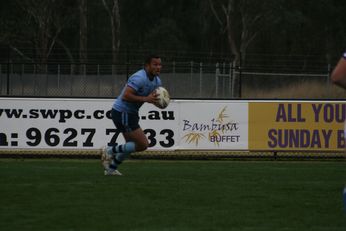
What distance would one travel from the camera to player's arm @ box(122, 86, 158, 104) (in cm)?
1223

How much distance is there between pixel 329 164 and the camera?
17.3 m

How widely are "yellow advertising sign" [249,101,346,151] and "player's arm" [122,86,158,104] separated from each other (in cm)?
626

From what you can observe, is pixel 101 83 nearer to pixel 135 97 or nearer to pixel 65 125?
pixel 65 125

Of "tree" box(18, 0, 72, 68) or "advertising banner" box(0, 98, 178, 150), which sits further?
"tree" box(18, 0, 72, 68)

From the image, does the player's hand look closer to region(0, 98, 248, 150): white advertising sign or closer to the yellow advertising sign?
region(0, 98, 248, 150): white advertising sign

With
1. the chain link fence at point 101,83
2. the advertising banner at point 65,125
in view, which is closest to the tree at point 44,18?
the chain link fence at point 101,83

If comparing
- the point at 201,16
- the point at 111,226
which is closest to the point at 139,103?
the point at 111,226

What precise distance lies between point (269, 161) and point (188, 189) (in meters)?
7.33

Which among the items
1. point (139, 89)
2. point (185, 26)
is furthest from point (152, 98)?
point (185, 26)

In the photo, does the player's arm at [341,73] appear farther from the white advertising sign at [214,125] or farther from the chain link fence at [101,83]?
the chain link fence at [101,83]

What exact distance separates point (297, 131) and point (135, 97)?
6812 mm

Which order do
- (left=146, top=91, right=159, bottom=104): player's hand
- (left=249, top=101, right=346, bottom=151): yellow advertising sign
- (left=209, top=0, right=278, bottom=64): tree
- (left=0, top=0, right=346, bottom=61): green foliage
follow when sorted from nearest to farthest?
1. (left=146, top=91, right=159, bottom=104): player's hand
2. (left=249, top=101, right=346, bottom=151): yellow advertising sign
3. (left=209, top=0, right=278, bottom=64): tree
4. (left=0, top=0, right=346, bottom=61): green foliage

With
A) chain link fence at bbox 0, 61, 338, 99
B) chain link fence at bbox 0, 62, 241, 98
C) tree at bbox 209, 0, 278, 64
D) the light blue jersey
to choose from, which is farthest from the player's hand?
tree at bbox 209, 0, 278, 64

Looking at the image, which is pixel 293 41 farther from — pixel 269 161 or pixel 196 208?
pixel 196 208
